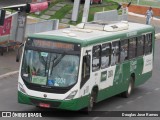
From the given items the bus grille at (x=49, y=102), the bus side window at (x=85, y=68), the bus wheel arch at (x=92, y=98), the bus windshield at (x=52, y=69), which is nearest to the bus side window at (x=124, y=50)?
the bus wheel arch at (x=92, y=98)

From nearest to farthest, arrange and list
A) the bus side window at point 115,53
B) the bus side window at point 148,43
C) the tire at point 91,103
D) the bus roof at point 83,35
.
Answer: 1. the bus roof at point 83,35
2. the tire at point 91,103
3. the bus side window at point 115,53
4. the bus side window at point 148,43

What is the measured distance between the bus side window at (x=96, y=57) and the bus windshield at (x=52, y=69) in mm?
1019

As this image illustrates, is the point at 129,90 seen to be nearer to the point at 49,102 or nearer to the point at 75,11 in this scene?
the point at 49,102

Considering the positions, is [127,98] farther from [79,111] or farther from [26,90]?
[26,90]

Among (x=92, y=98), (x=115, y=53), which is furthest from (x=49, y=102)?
(x=115, y=53)

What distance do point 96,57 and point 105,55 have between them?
82cm

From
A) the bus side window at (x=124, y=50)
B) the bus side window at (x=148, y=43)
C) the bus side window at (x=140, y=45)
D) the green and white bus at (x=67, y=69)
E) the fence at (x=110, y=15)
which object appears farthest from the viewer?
the fence at (x=110, y=15)

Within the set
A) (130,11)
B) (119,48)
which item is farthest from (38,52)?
(130,11)

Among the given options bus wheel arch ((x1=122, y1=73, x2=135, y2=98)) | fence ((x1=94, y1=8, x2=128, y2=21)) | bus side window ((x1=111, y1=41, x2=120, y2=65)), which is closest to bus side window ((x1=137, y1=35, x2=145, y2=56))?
bus wheel arch ((x1=122, y1=73, x2=135, y2=98))

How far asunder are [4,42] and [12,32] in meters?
0.78

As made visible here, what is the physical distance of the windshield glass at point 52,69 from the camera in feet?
57.8

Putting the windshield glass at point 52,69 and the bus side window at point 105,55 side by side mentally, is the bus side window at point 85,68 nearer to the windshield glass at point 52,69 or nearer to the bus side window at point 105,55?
the windshield glass at point 52,69

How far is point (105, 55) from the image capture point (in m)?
19.6

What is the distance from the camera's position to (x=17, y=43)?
29750mm
